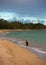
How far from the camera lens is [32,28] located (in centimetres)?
5738

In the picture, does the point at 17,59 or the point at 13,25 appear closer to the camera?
the point at 17,59

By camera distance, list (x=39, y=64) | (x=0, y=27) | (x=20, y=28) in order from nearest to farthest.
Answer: (x=39, y=64) < (x=0, y=27) < (x=20, y=28)

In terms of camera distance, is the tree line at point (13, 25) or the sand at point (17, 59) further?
the tree line at point (13, 25)

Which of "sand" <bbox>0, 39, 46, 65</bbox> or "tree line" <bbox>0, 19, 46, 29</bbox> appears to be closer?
"sand" <bbox>0, 39, 46, 65</bbox>

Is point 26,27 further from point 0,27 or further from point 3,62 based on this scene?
point 3,62

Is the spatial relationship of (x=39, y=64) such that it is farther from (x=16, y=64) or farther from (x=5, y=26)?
(x=5, y=26)

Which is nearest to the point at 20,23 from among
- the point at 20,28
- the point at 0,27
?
the point at 20,28

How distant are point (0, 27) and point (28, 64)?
41.0 metres

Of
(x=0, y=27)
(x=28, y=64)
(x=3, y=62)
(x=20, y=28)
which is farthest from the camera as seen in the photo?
(x=20, y=28)

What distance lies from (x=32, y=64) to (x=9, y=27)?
145 ft

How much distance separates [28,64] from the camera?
152 inches

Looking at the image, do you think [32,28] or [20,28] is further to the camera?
[32,28]

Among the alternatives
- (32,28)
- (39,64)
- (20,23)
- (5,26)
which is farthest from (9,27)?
(39,64)

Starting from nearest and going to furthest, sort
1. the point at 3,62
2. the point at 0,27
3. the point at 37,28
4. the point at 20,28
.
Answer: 1. the point at 3,62
2. the point at 0,27
3. the point at 20,28
4. the point at 37,28
